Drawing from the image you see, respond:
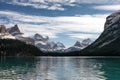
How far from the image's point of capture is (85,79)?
241 ft

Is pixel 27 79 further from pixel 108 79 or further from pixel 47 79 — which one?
pixel 108 79

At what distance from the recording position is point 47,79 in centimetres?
7244

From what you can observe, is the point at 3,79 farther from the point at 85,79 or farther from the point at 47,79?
the point at 85,79

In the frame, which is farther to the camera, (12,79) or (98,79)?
(98,79)

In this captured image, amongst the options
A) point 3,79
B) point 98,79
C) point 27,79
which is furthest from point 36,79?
point 98,79

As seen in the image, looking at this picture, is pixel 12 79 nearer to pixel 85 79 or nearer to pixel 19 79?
pixel 19 79

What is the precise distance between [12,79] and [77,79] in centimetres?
1606

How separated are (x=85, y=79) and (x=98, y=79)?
4.07m

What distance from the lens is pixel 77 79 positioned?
73812mm

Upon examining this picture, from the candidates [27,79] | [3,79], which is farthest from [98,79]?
[3,79]

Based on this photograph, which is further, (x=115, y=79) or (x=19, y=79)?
(x=115, y=79)

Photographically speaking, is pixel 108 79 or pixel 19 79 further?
pixel 108 79

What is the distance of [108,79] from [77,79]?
8.46 meters

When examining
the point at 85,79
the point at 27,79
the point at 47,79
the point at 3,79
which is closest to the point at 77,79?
the point at 85,79
